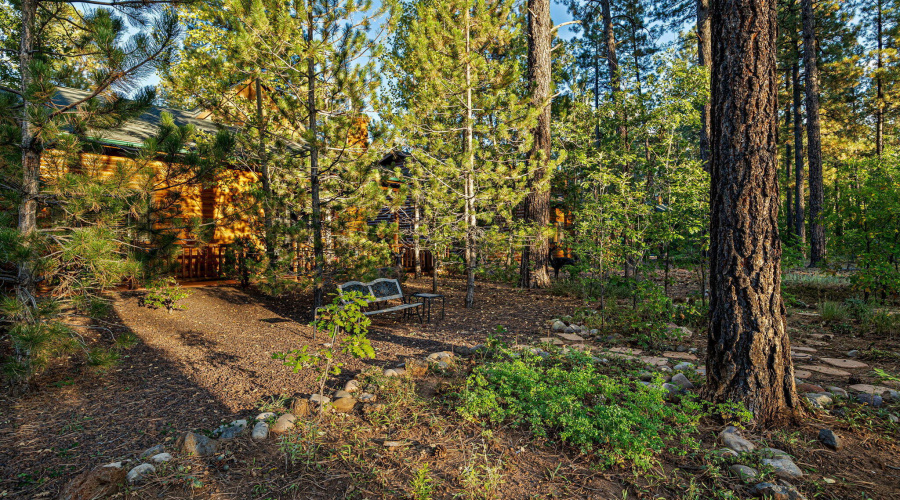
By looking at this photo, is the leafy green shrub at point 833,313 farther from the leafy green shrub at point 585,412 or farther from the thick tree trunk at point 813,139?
the thick tree trunk at point 813,139

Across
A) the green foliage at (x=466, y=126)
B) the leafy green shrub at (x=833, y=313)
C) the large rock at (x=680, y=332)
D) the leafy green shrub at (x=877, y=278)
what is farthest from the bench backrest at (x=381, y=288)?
the leafy green shrub at (x=877, y=278)

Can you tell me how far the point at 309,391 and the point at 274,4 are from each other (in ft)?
19.4

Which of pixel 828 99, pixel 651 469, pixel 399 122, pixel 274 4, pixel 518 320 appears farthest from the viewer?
pixel 828 99

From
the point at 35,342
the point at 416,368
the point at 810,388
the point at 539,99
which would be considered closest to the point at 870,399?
the point at 810,388

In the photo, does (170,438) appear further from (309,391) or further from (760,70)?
(760,70)

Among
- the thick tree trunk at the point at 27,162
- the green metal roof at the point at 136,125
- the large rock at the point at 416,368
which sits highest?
the green metal roof at the point at 136,125

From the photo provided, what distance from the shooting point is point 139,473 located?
2.43 m

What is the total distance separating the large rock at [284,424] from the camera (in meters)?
3.00

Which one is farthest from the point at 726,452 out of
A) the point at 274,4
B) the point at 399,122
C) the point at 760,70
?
the point at 274,4

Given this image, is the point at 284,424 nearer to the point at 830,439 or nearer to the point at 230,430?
the point at 230,430

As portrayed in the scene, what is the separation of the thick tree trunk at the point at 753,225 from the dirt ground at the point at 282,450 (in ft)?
1.26

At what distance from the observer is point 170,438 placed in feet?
9.77

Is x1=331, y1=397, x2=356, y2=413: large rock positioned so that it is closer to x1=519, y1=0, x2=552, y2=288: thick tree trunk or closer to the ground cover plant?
the ground cover plant

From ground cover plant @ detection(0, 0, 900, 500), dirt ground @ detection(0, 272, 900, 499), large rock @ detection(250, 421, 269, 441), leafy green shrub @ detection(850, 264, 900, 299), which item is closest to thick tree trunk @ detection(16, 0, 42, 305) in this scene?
ground cover plant @ detection(0, 0, 900, 500)
